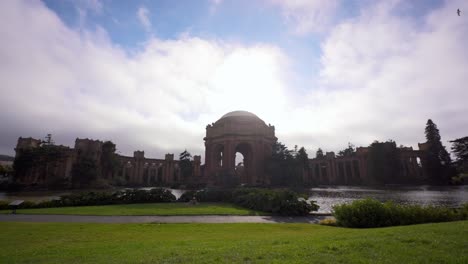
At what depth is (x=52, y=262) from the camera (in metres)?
4.86

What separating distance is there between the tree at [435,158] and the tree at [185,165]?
174 feet

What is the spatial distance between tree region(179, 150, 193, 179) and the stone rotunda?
17.2 m

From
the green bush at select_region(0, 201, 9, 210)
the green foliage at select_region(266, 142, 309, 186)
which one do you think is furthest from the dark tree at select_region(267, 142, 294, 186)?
the green bush at select_region(0, 201, 9, 210)

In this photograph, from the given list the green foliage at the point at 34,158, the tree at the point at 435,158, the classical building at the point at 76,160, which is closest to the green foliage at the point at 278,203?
the classical building at the point at 76,160

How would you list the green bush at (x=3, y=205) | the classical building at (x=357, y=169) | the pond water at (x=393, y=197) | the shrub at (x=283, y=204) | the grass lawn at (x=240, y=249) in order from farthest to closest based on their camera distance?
the classical building at (x=357, y=169)
the pond water at (x=393, y=197)
the green bush at (x=3, y=205)
the shrub at (x=283, y=204)
the grass lawn at (x=240, y=249)

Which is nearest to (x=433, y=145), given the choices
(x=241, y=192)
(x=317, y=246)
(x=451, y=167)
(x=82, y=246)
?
(x=451, y=167)

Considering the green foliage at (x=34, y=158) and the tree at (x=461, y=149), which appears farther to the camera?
the green foliage at (x=34, y=158)

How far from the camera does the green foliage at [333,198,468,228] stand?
9562 millimetres

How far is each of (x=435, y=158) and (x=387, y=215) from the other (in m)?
49.0

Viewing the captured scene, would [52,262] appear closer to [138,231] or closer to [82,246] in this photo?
[82,246]

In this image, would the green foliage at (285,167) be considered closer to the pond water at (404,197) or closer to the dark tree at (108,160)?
the pond water at (404,197)

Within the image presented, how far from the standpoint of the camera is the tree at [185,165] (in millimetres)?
65438

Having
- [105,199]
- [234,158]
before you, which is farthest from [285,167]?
[105,199]

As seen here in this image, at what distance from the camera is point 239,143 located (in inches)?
1885
